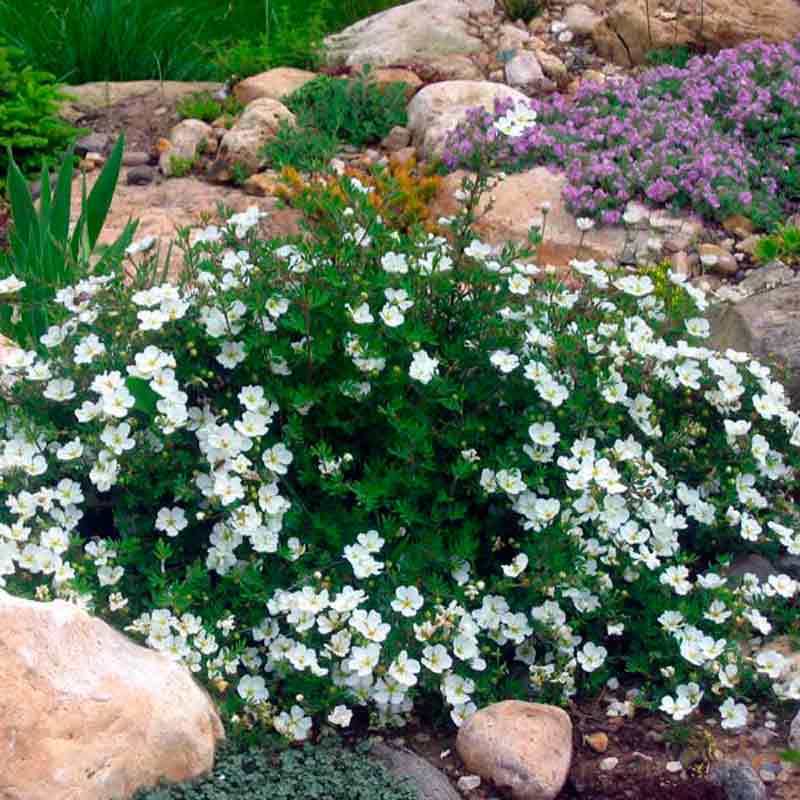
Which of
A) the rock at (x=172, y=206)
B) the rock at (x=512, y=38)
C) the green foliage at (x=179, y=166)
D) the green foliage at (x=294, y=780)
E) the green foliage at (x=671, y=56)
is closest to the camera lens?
the green foliage at (x=294, y=780)

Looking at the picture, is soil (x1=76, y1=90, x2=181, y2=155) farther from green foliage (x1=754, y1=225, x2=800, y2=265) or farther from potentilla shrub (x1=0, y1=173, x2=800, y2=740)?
Result: potentilla shrub (x1=0, y1=173, x2=800, y2=740)

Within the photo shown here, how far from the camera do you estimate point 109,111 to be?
328 inches

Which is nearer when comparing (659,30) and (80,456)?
(80,456)

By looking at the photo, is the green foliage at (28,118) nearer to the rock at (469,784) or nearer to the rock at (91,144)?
the rock at (91,144)

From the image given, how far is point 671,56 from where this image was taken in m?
8.05

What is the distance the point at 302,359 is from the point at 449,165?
353 centimetres

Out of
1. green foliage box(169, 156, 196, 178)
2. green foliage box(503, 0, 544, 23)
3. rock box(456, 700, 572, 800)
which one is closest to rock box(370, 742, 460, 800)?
rock box(456, 700, 572, 800)

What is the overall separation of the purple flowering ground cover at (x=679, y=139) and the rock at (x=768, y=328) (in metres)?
1.59

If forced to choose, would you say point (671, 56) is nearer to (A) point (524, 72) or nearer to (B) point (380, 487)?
(A) point (524, 72)

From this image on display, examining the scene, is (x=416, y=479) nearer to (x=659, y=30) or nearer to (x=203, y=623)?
(x=203, y=623)

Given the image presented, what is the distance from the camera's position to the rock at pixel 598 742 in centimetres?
354

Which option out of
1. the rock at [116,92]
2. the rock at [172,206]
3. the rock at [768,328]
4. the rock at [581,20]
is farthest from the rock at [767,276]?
the rock at [116,92]

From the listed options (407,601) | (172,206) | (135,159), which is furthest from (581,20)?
(407,601)

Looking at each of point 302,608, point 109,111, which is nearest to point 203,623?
point 302,608
